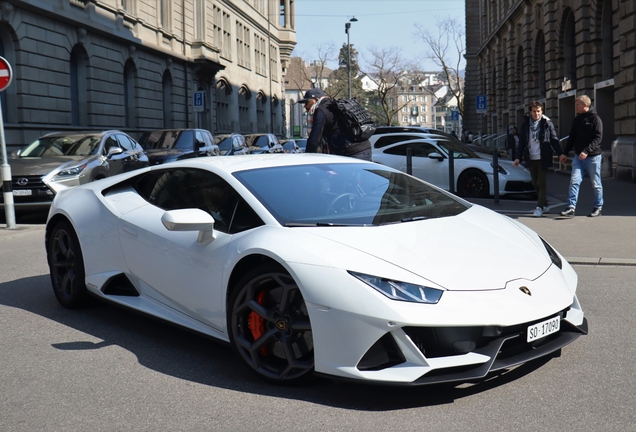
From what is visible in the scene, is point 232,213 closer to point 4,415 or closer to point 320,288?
point 320,288

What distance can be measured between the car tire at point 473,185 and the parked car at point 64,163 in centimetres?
689

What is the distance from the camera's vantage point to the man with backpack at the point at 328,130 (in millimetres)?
9430

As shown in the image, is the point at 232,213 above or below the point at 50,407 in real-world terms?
above

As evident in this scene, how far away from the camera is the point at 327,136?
963cm

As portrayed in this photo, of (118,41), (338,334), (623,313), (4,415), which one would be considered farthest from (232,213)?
(118,41)

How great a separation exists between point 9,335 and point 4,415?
1.77 m

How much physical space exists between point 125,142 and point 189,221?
13.2m

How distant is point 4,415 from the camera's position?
3.90 meters

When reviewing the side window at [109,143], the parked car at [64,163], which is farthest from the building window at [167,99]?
the side window at [109,143]

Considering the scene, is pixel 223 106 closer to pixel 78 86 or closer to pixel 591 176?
pixel 78 86

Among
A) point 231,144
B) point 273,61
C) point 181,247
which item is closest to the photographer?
point 181,247

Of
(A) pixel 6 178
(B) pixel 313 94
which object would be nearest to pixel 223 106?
(A) pixel 6 178

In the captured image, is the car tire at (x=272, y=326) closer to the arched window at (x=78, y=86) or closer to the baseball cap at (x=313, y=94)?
the baseball cap at (x=313, y=94)

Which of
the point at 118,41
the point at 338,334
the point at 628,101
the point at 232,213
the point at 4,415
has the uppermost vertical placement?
the point at 118,41
